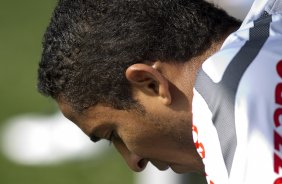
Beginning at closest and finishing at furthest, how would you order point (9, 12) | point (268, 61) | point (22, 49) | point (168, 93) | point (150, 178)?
point (268, 61) < point (168, 93) < point (150, 178) < point (22, 49) < point (9, 12)

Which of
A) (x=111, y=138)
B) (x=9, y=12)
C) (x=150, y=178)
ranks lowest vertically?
(x=9, y=12)

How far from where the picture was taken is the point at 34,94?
310 inches

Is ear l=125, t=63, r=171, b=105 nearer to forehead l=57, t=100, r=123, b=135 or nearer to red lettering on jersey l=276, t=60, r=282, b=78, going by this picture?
forehead l=57, t=100, r=123, b=135

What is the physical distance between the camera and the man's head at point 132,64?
3297mm

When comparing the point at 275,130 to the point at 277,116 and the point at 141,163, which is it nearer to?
the point at 277,116

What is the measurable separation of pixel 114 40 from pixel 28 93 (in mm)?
4666

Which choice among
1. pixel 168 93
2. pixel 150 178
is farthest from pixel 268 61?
pixel 150 178

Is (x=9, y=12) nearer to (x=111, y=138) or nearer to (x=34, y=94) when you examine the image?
(x=34, y=94)

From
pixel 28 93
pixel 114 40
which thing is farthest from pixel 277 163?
pixel 28 93

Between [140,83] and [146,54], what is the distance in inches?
4.2

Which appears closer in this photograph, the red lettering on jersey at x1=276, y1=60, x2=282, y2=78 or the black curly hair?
the red lettering on jersey at x1=276, y1=60, x2=282, y2=78

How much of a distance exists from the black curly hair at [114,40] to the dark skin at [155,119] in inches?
1.6

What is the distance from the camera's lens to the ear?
322 centimetres

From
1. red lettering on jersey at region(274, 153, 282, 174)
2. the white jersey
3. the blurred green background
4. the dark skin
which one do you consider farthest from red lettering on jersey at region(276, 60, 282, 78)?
the blurred green background
